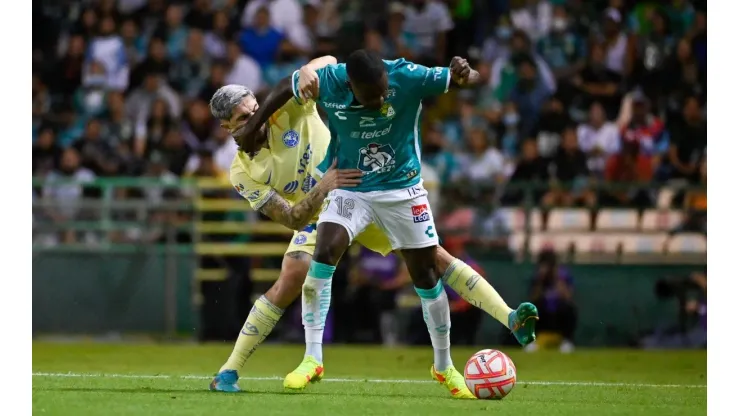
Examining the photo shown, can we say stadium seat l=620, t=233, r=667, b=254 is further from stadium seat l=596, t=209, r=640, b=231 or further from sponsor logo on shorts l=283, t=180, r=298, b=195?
sponsor logo on shorts l=283, t=180, r=298, b=195

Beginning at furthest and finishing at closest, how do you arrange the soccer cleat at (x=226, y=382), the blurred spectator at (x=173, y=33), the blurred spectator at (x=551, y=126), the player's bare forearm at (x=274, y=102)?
1. the blurred spectator at (x=173, y=33)
2. the blurred spectator at (x=551, y=126)
3. the soccer cleat at (x=226, y=382)
4. the player's bare forearm at (x=274, y=102)

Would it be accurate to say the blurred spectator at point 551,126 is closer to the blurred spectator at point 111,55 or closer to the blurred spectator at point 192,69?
the blurred spectator at point 192,69

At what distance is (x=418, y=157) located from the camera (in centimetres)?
924

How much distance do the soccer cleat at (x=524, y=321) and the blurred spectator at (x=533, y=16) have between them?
10.6 m

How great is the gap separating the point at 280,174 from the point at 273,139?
0.27 m

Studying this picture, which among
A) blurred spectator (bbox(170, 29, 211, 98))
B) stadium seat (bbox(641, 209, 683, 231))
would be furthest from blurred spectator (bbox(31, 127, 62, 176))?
stadium seat (bbox(641, 209, 683, 231))

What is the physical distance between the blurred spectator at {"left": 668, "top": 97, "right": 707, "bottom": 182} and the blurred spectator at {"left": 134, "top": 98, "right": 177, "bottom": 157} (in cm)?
681

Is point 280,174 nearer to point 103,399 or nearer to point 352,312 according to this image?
point 103,399

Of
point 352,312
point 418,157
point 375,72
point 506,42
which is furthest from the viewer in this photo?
point 506,42

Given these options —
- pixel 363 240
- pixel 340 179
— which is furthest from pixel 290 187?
pixel 340 179

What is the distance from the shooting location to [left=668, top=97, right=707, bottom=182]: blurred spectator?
55.1 ft

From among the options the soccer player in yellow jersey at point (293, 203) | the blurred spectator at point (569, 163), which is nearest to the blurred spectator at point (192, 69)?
the blurred spectator at point (569, 163)

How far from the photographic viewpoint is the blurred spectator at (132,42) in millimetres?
19109
